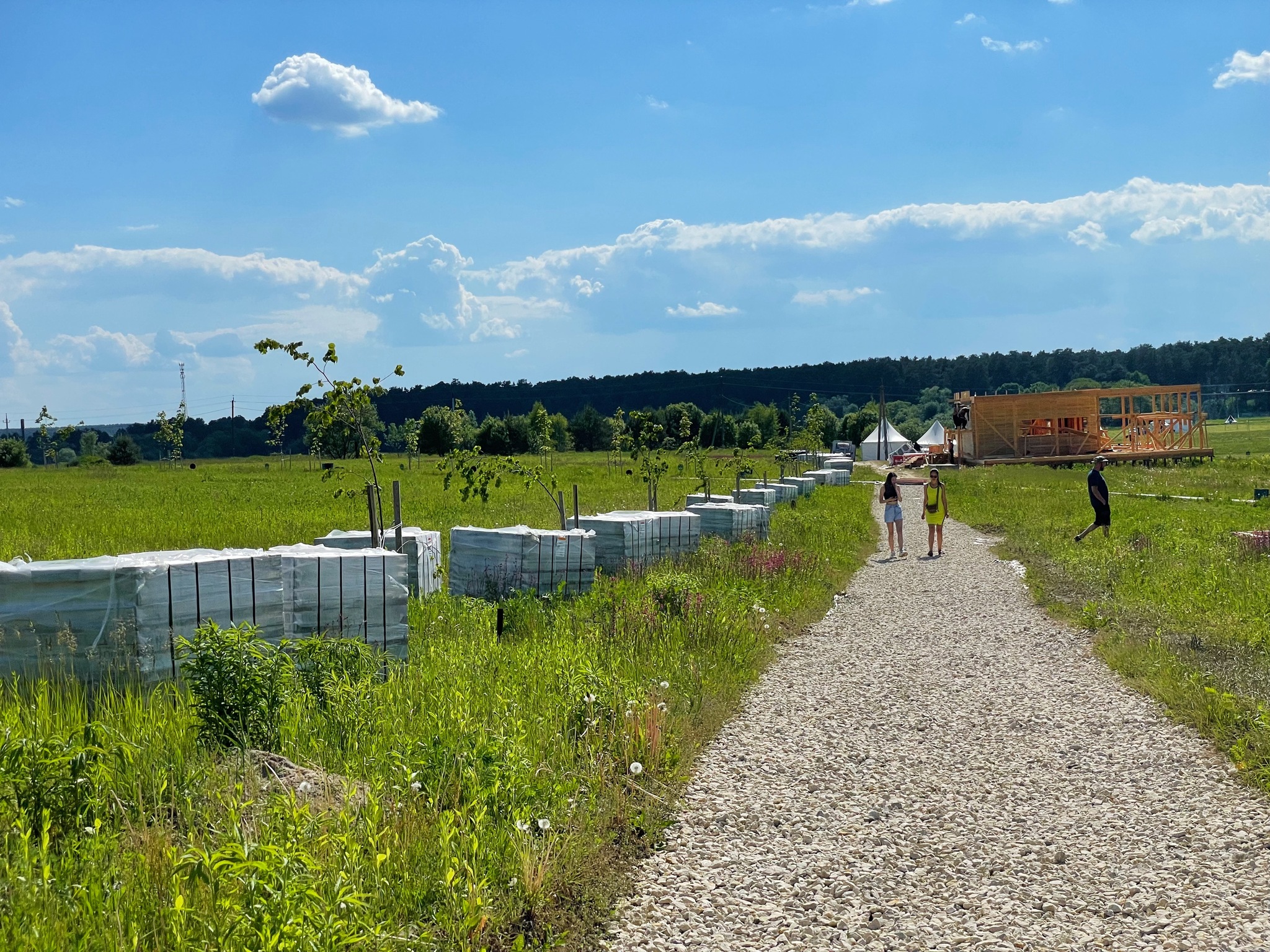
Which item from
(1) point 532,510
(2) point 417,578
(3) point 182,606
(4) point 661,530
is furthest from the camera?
(1) point 532,510

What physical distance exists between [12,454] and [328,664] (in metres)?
89.0

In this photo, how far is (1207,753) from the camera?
267 inches

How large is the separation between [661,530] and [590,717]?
746 cm

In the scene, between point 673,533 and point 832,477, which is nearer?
point 673,533

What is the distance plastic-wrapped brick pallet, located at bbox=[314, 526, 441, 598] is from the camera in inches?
442

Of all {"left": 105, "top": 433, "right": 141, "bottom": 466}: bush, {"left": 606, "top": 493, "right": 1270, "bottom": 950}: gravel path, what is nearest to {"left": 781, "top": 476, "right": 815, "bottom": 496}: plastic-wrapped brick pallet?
{"left": 606, "top": 493, "right": 1270, "bottom": 950}: gravel path

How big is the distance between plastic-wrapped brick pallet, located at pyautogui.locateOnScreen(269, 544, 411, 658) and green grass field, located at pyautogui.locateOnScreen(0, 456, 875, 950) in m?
0.42

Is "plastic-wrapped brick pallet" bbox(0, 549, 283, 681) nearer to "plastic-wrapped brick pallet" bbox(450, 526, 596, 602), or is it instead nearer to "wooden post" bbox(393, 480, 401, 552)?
"wooden post" bbox(393, 480, 401, 552)

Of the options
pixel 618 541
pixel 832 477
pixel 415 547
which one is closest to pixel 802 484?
pixel 832 477

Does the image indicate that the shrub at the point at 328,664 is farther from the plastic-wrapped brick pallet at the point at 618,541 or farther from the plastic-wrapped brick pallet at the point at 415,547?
the plastic-wrapped brick pallet at the point at 618,541

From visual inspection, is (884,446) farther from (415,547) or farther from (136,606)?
(136,606)

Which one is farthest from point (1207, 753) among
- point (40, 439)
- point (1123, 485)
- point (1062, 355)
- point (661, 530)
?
point (1062, 355)

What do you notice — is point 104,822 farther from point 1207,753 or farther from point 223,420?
point 223,420

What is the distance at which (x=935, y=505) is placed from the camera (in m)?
18.2
